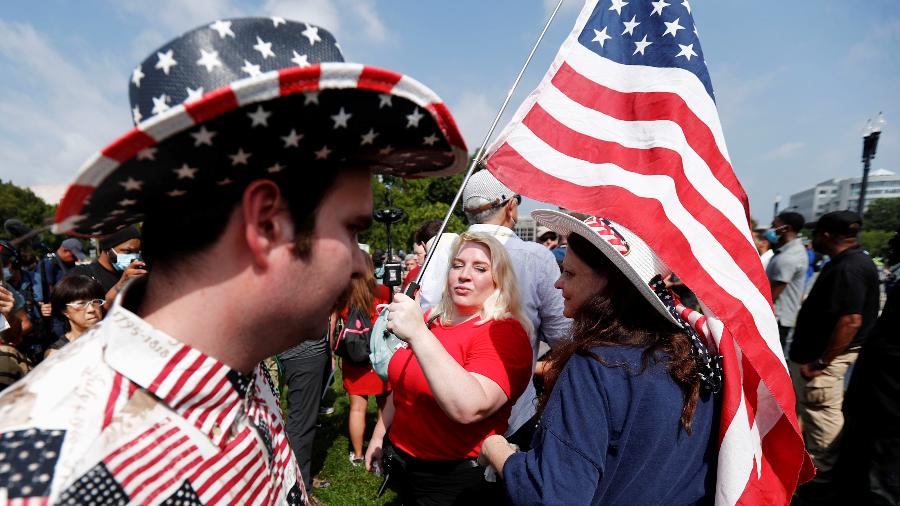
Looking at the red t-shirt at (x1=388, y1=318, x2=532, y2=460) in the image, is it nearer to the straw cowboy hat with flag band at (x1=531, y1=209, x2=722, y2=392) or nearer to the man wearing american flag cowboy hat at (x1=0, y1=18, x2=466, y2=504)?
the straw cowboy hat with flag band at (x1=531, y1=209, x2=722, y2=392)

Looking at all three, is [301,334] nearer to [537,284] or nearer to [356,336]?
[537,284]

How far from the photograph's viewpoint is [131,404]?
2.98ft

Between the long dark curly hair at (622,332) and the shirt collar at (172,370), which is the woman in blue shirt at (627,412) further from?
the shirt collar at (172,370)

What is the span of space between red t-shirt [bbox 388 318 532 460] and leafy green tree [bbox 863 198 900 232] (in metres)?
103

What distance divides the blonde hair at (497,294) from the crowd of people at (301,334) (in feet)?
0.05

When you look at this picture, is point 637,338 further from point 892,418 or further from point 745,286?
point 892,418

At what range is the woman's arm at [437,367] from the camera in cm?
209

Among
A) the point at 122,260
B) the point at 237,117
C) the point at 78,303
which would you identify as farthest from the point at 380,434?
the point at 122,260

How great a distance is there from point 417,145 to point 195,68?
0.51 meters

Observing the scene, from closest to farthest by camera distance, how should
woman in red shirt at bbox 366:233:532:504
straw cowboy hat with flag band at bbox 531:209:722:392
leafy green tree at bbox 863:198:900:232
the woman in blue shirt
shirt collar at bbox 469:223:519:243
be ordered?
the woman in blue shirt
straw cowboy hat with flag band at bbox 531:209:722:392
woman in red shirt at bbox 366:233:532:504
shirt collar at bbox 469:223:519:243
leafy green tree at bbox 863:198:900:232

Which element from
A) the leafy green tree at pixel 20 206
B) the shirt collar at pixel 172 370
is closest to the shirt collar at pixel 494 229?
the shirt collar at pixel 172 370

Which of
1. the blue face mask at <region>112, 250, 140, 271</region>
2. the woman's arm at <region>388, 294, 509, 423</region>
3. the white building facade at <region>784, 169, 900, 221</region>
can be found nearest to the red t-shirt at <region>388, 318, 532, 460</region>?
the woman's arm at <region>388, 294, 509, 423</region>

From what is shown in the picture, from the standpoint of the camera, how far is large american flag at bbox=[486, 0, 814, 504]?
185cm

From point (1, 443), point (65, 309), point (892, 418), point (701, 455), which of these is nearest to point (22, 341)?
point (65, 309)
